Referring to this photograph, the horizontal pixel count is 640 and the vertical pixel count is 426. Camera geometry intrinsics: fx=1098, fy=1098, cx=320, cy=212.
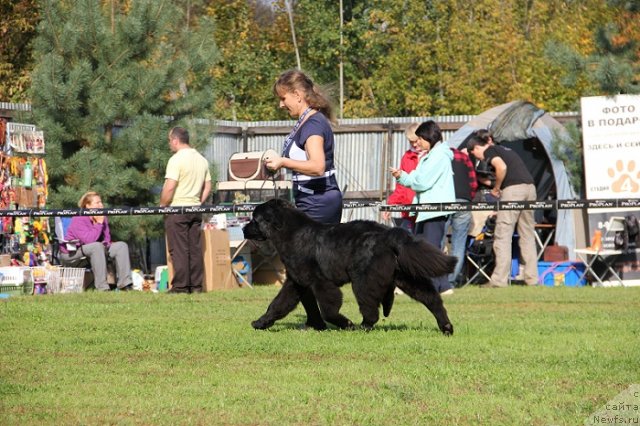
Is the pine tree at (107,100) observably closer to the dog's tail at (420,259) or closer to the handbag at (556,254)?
the handbag at (556,254)

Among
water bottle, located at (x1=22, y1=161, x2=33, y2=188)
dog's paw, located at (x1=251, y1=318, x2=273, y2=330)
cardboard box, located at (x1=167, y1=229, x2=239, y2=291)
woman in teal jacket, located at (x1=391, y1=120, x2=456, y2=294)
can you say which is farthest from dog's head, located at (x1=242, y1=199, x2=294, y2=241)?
water bottle, located at (x1=22, y1=161, x2=33, y2=188)

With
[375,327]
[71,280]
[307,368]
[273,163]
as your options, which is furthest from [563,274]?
[307,368]

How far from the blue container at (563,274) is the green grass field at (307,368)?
220 inches

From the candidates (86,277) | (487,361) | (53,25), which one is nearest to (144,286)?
(86,277)

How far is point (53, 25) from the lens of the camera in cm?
1638

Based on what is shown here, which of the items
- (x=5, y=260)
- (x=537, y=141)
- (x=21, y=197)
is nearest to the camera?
(x=5, y=260)

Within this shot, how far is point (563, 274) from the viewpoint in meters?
16.0

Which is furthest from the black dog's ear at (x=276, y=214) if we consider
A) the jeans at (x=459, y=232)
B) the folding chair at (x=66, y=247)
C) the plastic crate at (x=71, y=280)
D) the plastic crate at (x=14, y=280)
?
the jeans at (x=459, y=232)

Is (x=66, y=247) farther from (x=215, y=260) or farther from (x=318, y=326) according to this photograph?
(x=318, y=326)

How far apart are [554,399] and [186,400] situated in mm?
1814

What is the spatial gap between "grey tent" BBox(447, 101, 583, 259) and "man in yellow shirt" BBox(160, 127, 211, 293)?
5576 millimetres

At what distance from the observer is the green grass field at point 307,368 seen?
5.13m

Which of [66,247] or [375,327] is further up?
[66,247]

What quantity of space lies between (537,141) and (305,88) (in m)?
10.6
